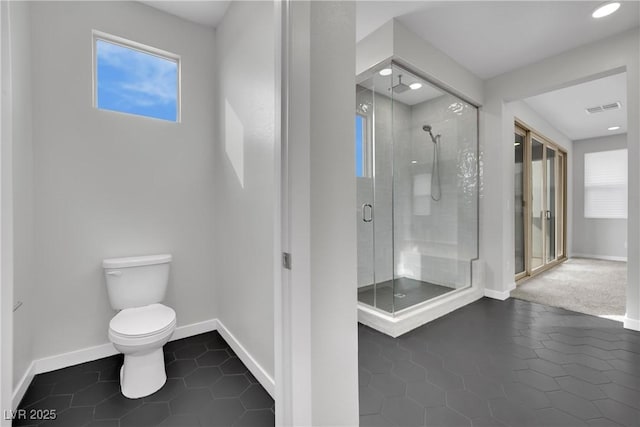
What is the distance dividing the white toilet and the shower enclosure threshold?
1637 mm

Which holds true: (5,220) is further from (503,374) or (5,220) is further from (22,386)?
(503,374)

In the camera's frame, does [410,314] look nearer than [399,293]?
Yes

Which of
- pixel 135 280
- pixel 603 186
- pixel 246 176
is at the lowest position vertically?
pixel 135 280

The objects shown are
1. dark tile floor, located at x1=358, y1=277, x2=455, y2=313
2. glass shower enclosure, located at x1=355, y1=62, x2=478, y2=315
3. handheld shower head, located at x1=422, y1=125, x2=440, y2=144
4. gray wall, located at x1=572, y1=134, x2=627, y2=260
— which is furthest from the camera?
gray wall, located at x1=572, y1=134, x2=627, y2=260

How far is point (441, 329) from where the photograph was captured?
249 centimetres

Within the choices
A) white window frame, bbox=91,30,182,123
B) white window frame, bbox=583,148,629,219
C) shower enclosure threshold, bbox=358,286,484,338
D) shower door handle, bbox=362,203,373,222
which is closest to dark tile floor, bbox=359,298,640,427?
shower enclosure threshold, bbox=358,286,484,338

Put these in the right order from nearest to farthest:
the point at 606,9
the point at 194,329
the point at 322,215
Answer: the point at 322,215 → the point at 606,9 → the point at 194,329

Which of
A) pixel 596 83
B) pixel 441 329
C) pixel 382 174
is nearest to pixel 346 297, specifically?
pixel 441 329

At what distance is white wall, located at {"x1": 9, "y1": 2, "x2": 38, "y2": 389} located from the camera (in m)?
1.55

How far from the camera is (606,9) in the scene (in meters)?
2.22

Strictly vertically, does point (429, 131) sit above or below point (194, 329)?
above

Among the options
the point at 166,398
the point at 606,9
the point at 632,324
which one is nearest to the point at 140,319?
the point at 166,398

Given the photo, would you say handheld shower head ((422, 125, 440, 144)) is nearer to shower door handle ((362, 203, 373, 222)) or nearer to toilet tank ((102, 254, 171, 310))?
shower door handle ((362, 203, 373, 222))

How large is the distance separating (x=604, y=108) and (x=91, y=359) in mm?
6909
